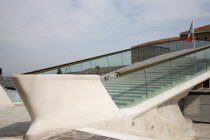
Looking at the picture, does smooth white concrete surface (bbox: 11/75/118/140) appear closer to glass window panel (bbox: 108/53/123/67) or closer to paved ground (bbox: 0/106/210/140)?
paved ground (bbox: 0/106/210/140)

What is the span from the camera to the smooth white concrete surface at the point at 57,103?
4.26 metres

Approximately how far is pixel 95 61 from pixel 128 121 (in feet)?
19.3

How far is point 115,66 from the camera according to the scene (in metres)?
13.4

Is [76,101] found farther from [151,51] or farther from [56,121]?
[151,51]

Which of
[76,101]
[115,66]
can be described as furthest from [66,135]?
[115,66]

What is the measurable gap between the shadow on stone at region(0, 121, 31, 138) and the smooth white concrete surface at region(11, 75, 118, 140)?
3.35 feet

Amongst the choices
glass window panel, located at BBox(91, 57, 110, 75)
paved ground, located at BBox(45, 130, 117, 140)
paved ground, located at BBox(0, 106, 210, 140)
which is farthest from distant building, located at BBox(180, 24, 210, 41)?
paved ground, located at BBox(45, 130, 117, 140)

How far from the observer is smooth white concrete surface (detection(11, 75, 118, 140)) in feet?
14.0

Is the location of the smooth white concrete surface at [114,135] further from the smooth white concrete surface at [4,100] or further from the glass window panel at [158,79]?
the smooth white concrete surface at [4,100]

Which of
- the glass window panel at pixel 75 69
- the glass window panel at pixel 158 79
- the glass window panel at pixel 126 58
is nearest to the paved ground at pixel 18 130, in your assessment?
the glass window panel at pixel 75 69

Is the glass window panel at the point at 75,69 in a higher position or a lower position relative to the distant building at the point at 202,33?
lower

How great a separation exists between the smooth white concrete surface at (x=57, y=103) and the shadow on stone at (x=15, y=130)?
1.02 m

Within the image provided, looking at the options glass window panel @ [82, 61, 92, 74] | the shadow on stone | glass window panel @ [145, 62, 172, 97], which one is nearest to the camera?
the shadow on stone

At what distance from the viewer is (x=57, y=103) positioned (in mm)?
4492
